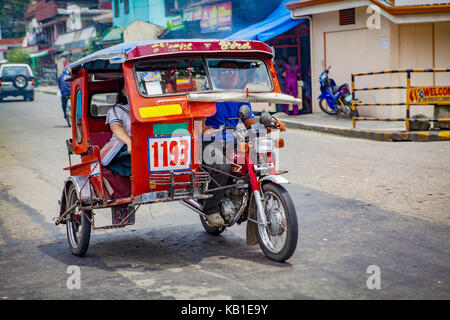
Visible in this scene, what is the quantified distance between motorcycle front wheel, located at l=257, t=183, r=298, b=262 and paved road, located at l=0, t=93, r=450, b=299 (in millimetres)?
117

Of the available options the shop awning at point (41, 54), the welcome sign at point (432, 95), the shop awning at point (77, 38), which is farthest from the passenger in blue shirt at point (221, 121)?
the shop awning at point (41, 54)

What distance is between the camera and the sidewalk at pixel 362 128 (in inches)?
498

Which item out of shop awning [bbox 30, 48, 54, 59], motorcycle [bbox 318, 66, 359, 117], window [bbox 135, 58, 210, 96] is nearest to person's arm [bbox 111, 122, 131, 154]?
window [bbox 135, 58, 210, 96]

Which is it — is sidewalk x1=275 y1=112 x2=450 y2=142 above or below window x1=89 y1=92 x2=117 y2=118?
below

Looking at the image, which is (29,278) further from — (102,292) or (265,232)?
(265,232)

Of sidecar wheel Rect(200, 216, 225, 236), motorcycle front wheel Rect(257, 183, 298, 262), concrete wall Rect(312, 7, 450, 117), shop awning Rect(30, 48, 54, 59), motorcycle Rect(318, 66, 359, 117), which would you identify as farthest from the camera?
shop awning Rect(30, 48, 54, 59)

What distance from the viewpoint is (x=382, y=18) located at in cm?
1594

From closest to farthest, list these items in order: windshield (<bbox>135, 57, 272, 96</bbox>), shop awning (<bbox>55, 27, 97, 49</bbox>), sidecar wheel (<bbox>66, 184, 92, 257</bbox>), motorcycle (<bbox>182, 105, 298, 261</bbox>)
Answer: motorcycle (<bbox>182, 105, 298, 261</bbox>)
windshield (<bbox>135, 57, 272, 96</bbox>)
sidecar wheel (<bbox>66, 184, 92, 257</bbox>)
shop awning (<bbox>55, 27, 97, 49</bbox>)

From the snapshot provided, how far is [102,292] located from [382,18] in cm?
1345

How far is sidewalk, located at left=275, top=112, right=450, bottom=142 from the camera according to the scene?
12648 millimetres

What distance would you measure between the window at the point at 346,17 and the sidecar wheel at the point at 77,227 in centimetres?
1278

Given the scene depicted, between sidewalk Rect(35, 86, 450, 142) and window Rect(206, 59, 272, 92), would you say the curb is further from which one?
window Rect(206, 59, 272, 92)

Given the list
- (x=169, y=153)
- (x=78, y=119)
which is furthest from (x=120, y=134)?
(x=78, y=119)

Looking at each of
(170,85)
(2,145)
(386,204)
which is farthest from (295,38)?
(170,85)
